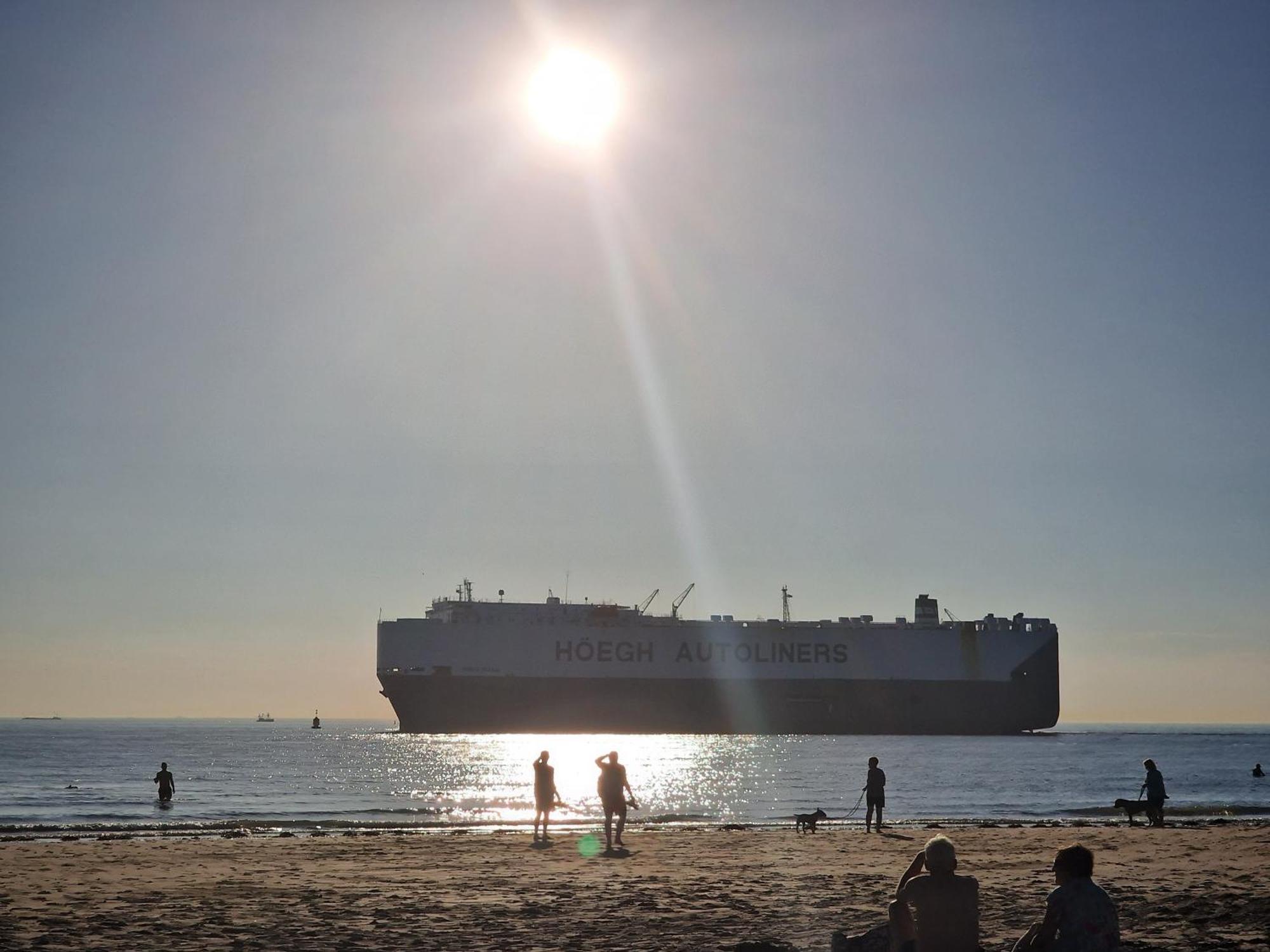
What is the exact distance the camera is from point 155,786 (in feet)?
147

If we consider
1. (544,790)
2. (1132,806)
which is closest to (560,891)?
(544,790)

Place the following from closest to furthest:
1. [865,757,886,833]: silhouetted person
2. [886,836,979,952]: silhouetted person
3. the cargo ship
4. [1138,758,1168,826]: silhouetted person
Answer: [886,836,979,952]: silhouetted person < [865,757,886,833]: silhouetted person < [1138,758,1168,826]: silhouetted person < the cargo ship

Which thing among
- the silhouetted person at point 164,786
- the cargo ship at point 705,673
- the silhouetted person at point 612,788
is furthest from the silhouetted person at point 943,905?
the cargo ship at point 705,673

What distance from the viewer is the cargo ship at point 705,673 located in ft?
Answer: 292

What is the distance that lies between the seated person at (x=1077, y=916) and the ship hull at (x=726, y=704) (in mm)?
84386

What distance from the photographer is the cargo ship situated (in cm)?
8888

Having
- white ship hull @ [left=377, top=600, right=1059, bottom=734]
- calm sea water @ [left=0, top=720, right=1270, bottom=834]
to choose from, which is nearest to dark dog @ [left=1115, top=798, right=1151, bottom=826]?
calm sea water @ [left=0, top=720, right=1270, bottom=834]

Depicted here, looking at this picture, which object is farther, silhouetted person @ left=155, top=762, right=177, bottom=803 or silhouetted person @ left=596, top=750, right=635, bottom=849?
silhouetted person @ left=155, top=762, right=177, bottom=803

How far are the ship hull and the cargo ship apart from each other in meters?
0.10

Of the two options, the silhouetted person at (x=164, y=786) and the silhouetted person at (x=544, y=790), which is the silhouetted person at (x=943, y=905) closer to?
the silhouetted person at (x=544, y=790)

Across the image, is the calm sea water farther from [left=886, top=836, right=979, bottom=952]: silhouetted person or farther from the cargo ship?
[left=886, top=836, right=979, bottom=952]: silhouetted person

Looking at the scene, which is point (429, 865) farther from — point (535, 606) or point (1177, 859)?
point (535, 606)

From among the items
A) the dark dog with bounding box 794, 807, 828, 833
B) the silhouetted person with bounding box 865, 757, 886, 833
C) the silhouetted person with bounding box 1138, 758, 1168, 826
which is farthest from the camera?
the silhouetted person with bounding box 1138, 758, 1168, 826

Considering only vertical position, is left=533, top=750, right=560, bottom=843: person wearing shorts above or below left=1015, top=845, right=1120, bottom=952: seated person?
below
